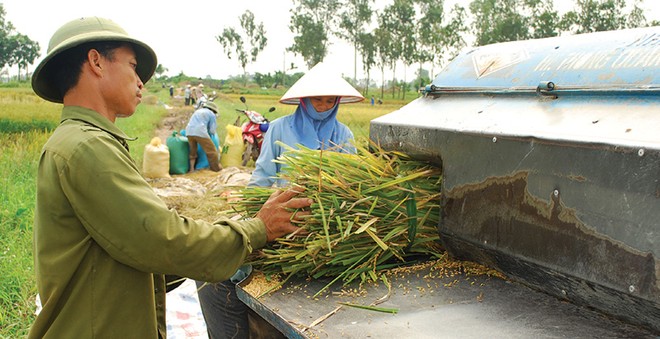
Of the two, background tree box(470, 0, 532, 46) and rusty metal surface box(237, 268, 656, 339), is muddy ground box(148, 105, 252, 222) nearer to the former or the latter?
rusty metal surface box(237, 268, 656, 339)

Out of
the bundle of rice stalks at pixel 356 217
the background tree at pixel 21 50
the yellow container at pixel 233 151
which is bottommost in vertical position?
the yellow container at pixel 233 151

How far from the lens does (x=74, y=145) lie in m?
1.59

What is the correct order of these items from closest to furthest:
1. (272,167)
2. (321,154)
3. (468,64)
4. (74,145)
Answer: (74,145) < (321,154) < (468,64) < (272,167)

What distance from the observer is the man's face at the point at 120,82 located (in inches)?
70.6

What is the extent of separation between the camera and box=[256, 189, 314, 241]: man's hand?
2018 millimetres

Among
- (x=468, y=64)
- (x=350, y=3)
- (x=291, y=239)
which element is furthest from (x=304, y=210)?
(x=350, y=3)

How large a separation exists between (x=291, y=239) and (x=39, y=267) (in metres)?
0.83

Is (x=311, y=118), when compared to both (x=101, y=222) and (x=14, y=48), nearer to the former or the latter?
(x=101, y=222)

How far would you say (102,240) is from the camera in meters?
1.60

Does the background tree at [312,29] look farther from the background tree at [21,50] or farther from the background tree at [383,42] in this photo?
the background tree at [21,50]

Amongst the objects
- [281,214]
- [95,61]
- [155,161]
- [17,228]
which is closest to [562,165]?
[281,214]

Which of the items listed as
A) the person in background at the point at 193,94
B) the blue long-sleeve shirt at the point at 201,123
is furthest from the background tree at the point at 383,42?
the blue long-sleeve shirt at the point at 201,123

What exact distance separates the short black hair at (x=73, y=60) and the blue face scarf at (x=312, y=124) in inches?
66.6

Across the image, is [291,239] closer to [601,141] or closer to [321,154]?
[321,154]
